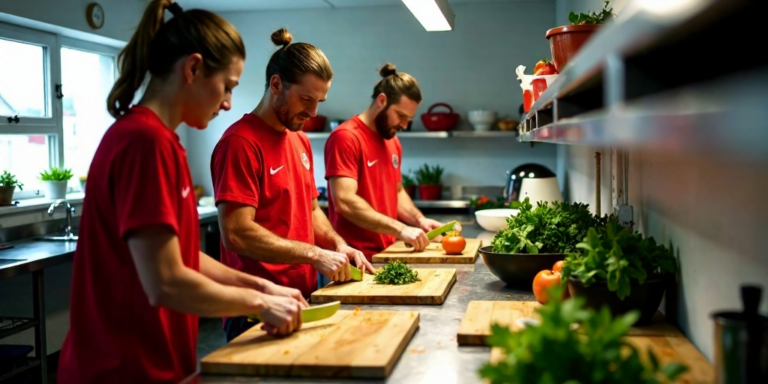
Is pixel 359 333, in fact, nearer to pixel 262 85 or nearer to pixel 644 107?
pixel 644 107

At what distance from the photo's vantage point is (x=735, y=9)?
2.78 ft

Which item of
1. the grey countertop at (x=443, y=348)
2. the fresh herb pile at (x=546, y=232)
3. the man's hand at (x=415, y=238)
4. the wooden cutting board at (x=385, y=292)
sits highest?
the fresh herb pile at (x=546, y=232)

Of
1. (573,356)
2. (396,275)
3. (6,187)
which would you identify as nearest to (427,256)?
(396,275)

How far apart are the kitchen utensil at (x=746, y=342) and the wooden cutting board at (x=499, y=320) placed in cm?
77

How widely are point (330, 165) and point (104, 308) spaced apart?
202 centimetres

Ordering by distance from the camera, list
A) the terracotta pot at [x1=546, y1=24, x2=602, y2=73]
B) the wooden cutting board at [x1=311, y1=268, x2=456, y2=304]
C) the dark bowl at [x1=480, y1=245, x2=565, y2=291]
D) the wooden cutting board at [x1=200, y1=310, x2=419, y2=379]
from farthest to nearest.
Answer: the dark bowl at [x1=480, y1=245, x2=565, y2=291] < the wooden cutting board at [x1=311, y1=268, x2=456, y2=304] < the terracotta pot at [x1=546, y1=24, x2=602, y2=73] < the wooden cutting board at [x1=200, y1=310, x2=419, y2=379]

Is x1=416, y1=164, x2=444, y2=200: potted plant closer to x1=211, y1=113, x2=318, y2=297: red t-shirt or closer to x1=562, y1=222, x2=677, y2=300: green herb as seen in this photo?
x1=211, y1=113, x2=318, y2=297: red t-shirt

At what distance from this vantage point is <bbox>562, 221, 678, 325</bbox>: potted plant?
5.99 ft

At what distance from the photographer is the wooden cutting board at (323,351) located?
5.42 feet

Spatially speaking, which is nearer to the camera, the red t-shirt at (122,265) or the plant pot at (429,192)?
the red t-shirt at (122,265)

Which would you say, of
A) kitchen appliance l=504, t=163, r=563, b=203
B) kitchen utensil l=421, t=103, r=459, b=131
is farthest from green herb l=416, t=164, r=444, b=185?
kitchen appliance l=504, t=163, r=563, b=203

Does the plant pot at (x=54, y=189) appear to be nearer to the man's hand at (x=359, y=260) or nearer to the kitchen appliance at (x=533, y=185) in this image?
the man's hand at (x=359, y=260)

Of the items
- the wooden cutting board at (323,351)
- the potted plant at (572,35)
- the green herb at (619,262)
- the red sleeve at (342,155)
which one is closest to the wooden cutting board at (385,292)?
Answer: the wooden cutting board at (323,351)

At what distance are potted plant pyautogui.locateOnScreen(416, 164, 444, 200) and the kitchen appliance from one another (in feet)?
3.01
